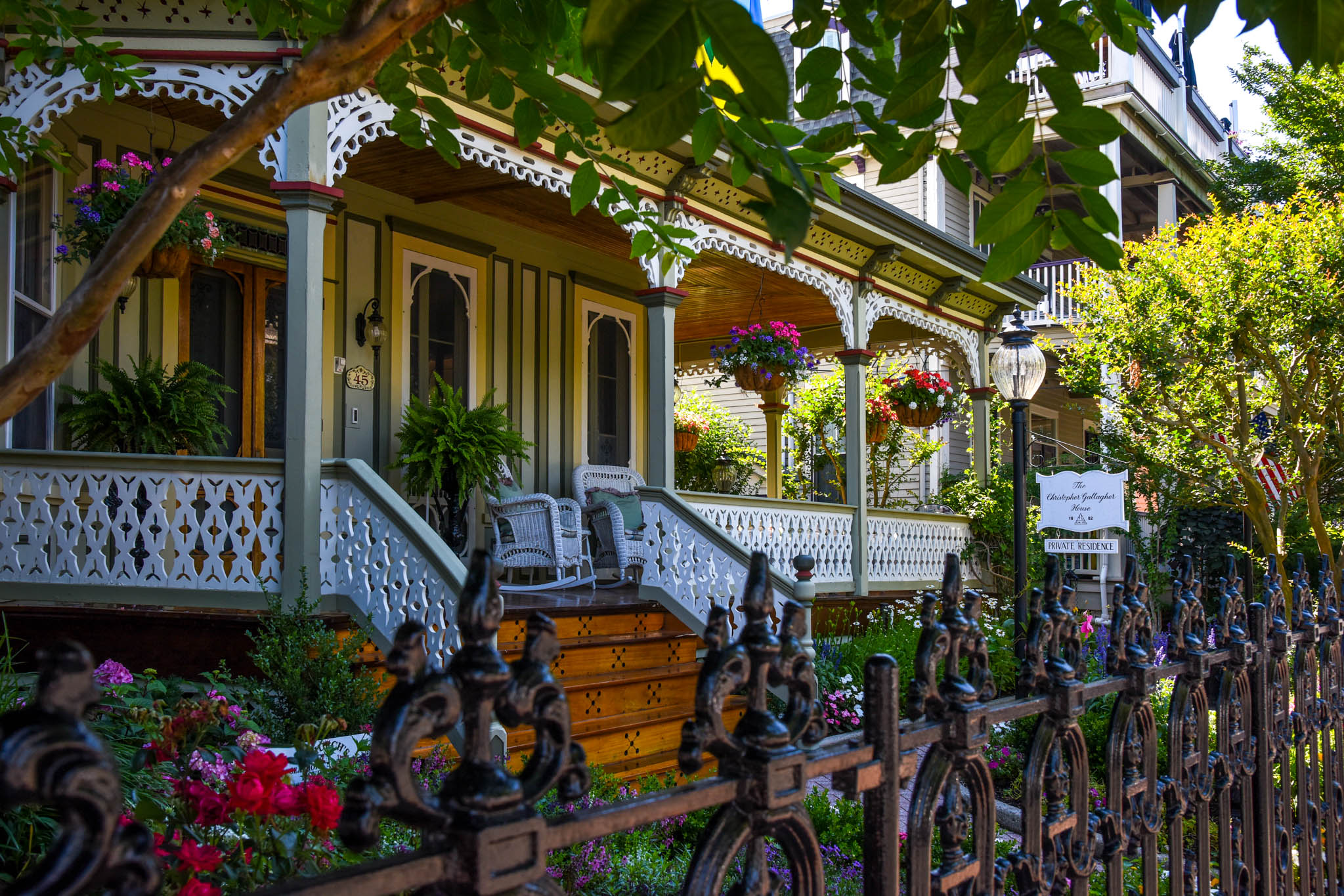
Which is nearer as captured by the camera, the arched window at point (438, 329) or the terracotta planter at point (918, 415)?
the arched window at point (438, 329)

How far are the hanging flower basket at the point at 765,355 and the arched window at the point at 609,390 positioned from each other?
139 centimetres

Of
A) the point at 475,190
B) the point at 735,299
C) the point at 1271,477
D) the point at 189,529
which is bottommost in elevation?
the point at 189,529

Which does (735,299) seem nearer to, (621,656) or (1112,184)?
(621,656)

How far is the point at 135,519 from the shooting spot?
6785 millimetres

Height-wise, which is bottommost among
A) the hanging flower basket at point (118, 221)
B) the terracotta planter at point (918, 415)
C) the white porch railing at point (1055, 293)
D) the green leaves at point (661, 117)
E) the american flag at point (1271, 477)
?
the american flag at point (1271, 477)

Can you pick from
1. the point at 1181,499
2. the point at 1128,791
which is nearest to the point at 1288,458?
the point at 1181,499

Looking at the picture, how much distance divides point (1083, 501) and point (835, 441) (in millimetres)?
8549

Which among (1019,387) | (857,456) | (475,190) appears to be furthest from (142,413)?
(1019,387)

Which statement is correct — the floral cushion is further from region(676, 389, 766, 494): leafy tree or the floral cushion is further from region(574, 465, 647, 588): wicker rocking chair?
region(676, 389, 766, 494): leafy tree

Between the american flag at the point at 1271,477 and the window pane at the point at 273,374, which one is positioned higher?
the window pane at the point at 273,374

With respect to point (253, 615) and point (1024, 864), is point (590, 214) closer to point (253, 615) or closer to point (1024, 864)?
point (253, 615)

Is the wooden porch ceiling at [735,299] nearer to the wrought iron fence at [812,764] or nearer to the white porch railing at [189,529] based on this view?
the white porch railing at [189,529]

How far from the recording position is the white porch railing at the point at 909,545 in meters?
11.8

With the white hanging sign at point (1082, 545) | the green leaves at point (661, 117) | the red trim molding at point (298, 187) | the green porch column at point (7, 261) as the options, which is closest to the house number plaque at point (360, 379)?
the red trim molding at point (298, 187)
